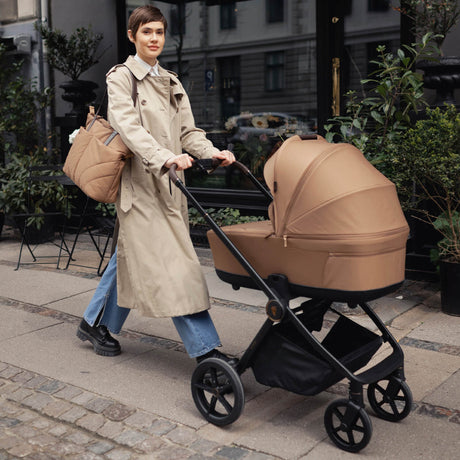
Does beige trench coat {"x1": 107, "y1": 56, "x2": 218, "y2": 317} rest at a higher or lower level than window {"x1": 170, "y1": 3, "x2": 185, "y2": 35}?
lower

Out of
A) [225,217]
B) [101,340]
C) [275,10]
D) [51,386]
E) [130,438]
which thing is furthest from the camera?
[275,10]

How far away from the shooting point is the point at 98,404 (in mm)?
3602

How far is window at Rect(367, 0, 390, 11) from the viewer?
22.9 feet

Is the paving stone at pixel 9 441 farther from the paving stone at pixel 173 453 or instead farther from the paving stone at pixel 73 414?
the paving stone at pixel 173 453

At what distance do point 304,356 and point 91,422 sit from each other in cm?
116

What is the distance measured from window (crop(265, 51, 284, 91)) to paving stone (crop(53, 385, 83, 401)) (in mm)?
5175

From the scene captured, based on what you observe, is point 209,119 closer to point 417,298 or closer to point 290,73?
point 290,73

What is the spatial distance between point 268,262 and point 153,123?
1171 mm

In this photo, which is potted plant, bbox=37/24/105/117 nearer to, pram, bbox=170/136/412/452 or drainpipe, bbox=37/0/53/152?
drainpipe, bbox=37/0/53/152

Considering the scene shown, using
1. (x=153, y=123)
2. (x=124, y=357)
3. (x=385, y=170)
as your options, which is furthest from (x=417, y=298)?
(x=153, y=123)

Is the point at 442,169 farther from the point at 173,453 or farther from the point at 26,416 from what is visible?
the point at 26,416

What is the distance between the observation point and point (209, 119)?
28.6 ft

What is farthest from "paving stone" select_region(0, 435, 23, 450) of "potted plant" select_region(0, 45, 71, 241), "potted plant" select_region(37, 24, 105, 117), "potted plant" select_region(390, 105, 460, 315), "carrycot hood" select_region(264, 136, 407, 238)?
"potted plant" select_region(37, 24, 105, 117)

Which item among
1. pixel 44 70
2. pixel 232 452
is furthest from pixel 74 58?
pixel 232 452
